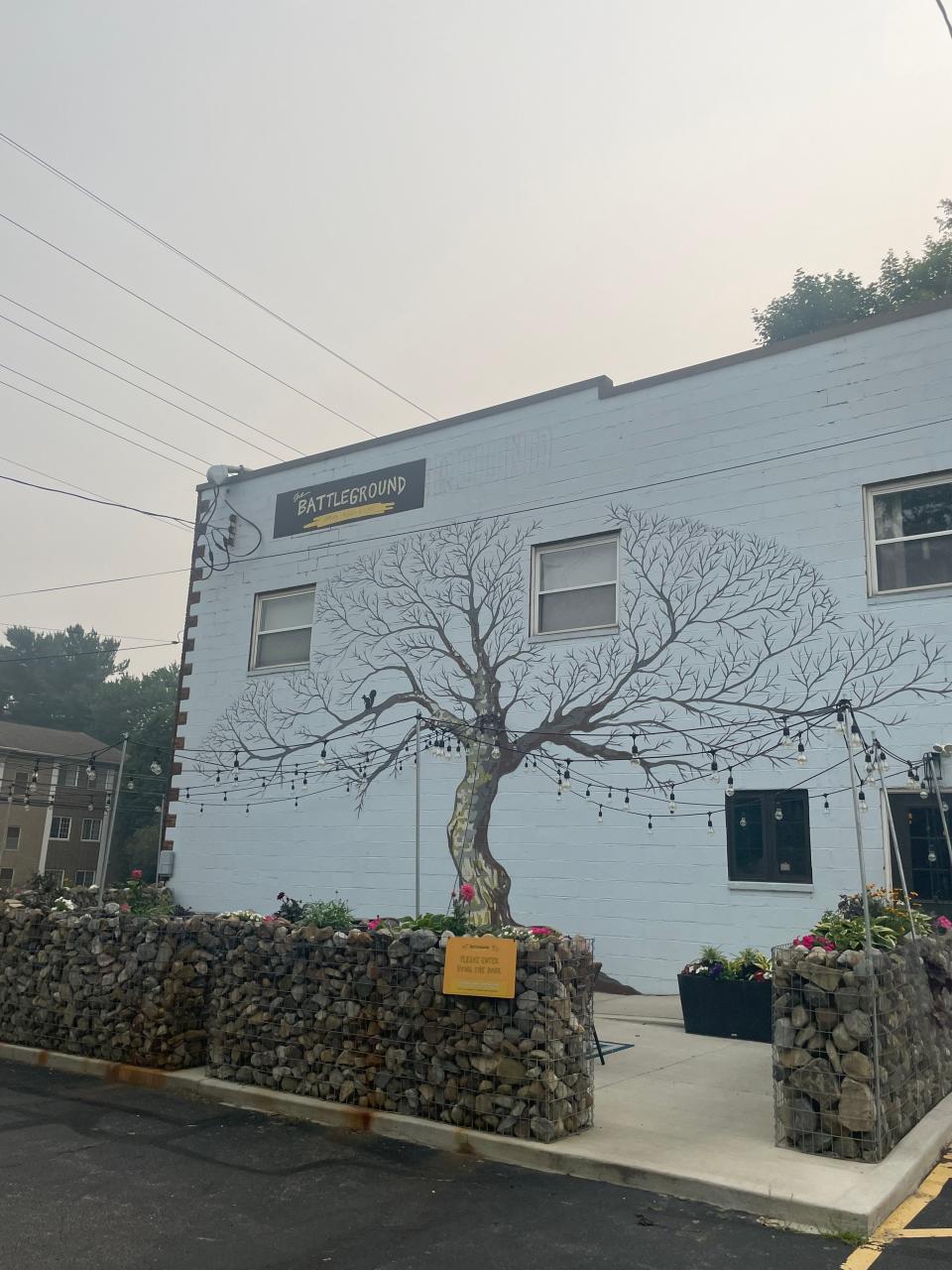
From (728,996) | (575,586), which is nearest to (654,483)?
(575,586)

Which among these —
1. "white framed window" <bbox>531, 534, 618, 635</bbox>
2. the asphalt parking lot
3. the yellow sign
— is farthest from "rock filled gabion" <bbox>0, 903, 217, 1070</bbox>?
"white framed window" <bbox>531, 534, 618, 635</bbox>

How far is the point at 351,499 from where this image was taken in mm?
17109

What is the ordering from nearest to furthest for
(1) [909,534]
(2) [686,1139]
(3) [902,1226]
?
1. (3) [902,1226]
2. (2) [686,1139]
3. (1) [909,534]

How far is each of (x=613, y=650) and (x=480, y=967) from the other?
7.10m

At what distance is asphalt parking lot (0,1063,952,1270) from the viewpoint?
5133mm

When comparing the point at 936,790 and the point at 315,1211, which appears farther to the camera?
the point at 936,790

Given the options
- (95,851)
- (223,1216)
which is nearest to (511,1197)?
(223,1216)

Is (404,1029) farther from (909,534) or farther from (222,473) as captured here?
(222,473)

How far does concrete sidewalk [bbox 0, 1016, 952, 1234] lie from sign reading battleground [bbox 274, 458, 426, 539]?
31.3 feet

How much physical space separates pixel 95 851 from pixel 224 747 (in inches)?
1633

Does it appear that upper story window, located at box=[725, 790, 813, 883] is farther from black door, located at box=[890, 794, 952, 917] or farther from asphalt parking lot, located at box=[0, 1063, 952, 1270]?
asphalt parking lot, located at box=[0, 1063, 952, 1270]

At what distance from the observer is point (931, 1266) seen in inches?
197

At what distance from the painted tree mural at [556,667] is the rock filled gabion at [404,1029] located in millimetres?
5692

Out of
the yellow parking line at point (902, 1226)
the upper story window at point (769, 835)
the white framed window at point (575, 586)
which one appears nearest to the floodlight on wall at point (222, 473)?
the white framed window at point (575, 586)
